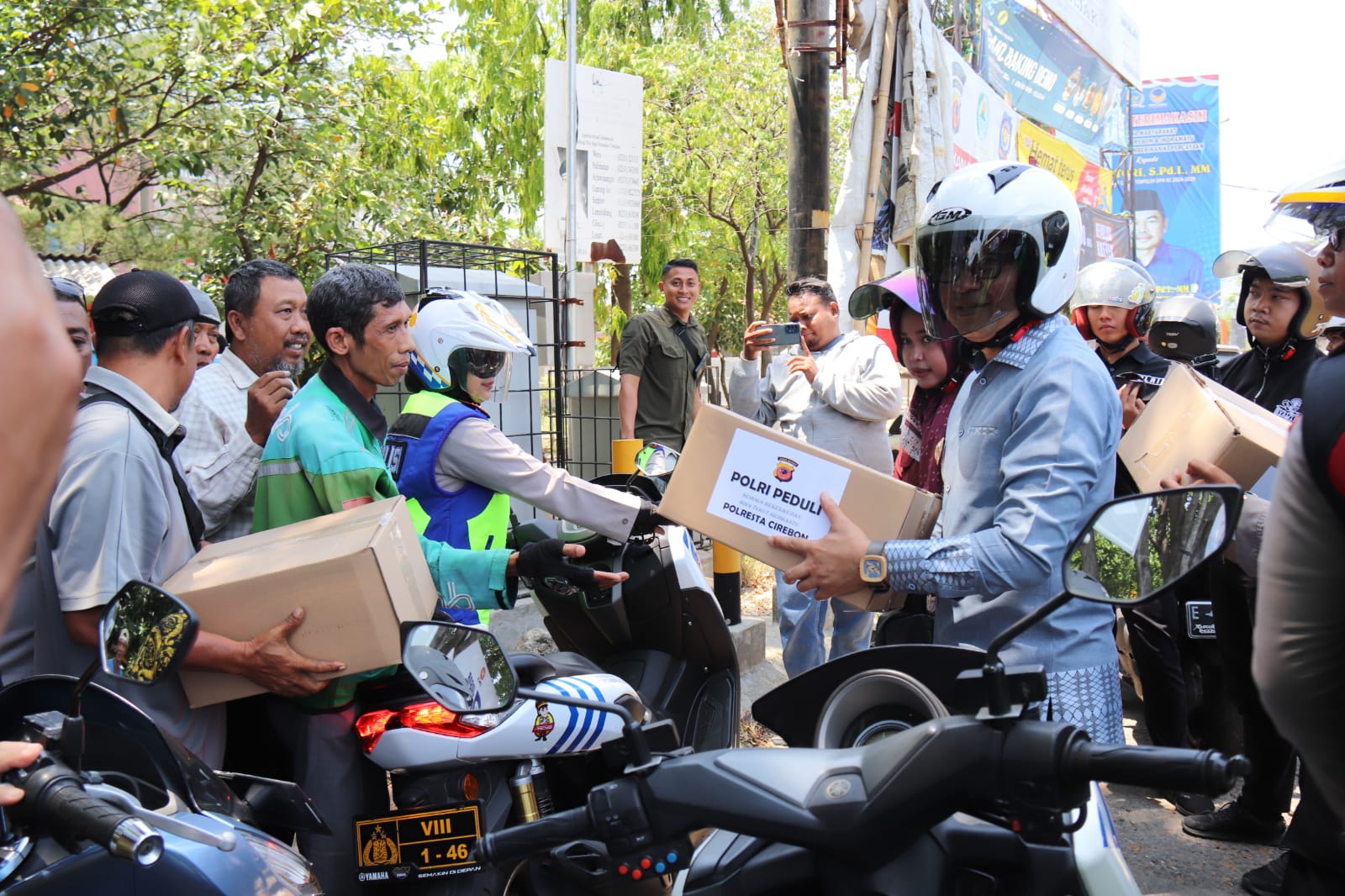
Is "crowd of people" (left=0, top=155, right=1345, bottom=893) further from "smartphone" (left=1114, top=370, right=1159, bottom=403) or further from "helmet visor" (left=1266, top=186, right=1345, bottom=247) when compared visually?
"smartphone" (left=1114, top=370, right=1159, bottom=403)

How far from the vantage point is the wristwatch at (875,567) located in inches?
87.8

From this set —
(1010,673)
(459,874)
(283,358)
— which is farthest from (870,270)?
(1010,673)

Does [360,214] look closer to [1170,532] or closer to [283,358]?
[283,358]

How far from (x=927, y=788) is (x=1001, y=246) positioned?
137cm

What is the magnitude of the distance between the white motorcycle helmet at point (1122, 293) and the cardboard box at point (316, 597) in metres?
3.58

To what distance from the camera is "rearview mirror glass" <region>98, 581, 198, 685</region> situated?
1.52m

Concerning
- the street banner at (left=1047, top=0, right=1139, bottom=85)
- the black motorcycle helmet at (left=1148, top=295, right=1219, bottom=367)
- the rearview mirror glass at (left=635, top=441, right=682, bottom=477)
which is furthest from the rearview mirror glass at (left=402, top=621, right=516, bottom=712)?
the street banner at (left=1047, top=0, right=1139, bottom=85)

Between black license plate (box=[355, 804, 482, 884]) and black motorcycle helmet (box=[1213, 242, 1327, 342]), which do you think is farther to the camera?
black motorcycle helmet (box=[1213, 242, 1327, 342])

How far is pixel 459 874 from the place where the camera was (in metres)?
2.37

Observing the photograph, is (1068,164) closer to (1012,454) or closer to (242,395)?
(242,395)

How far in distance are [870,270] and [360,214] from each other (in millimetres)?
4841

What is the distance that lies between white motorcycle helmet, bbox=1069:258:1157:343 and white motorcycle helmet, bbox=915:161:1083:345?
99.2 inches

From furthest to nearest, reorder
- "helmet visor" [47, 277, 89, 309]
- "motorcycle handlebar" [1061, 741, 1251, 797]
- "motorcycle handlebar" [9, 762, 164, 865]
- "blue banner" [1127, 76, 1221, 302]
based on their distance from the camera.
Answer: "blue banner" [1127, 76, 1221, 302] → "helmet visor" [47, 277, 89, 309] → "motorcycle handlebar" [9, 762, 164, 865] → "motorcycle handlebar" [1061, 741, 1251, 797]

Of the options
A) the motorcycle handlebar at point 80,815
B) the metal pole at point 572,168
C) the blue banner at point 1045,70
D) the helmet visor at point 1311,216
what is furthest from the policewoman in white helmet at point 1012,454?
the blue banner at point 1045,70
